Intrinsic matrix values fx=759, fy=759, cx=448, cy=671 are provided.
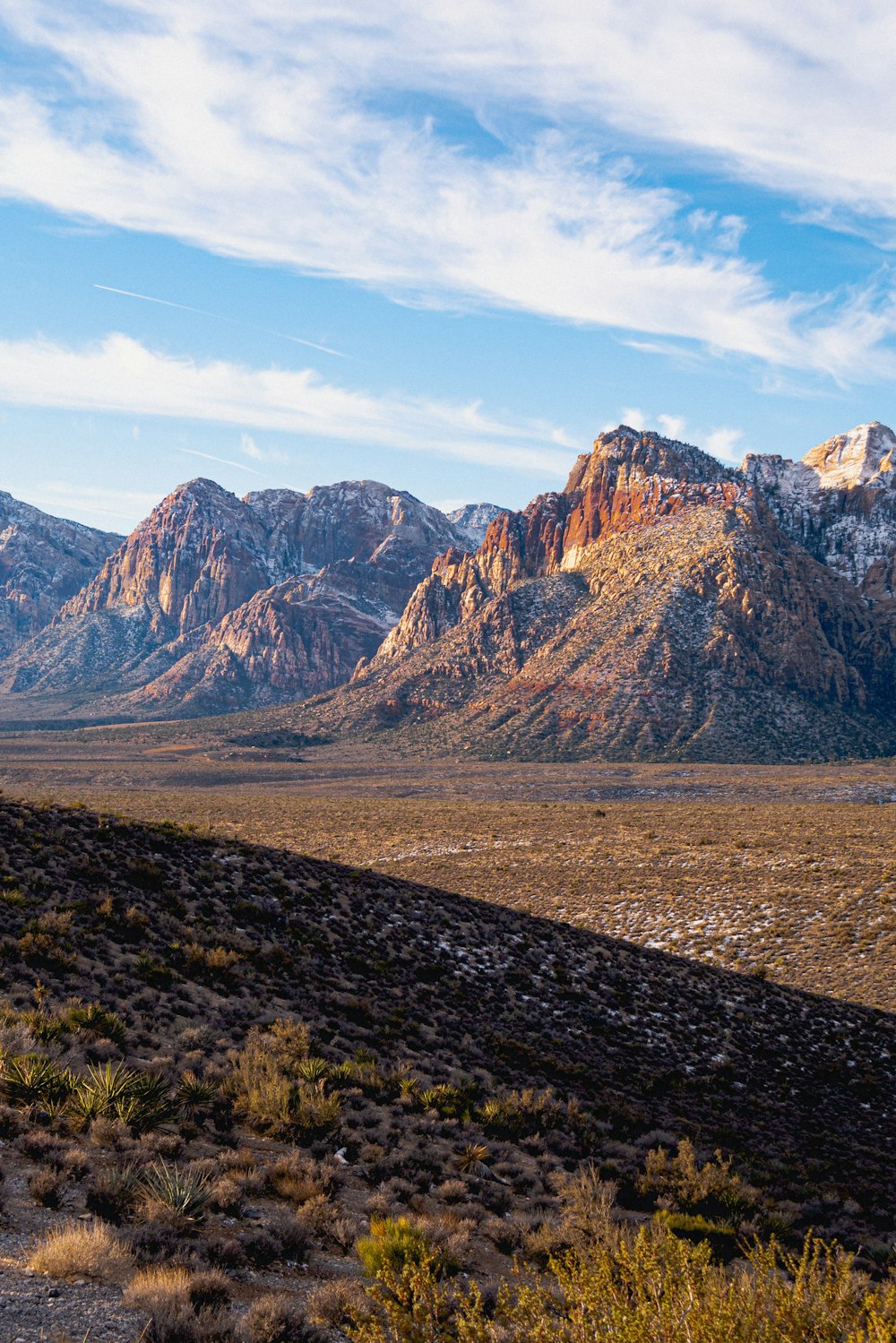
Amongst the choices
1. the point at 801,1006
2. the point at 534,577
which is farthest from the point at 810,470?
the point at 801,1006

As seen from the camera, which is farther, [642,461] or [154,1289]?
[642,461]

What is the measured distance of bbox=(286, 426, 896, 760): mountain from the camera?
123875 mm

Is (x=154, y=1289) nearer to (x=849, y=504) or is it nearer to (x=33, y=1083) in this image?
(x=33, y=1083)

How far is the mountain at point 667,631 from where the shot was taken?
124 metres

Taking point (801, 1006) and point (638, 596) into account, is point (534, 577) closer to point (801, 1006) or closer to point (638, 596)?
point (638, 596)

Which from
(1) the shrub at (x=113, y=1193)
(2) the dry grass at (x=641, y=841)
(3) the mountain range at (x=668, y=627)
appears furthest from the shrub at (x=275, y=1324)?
(3) the mountain range at (x=668, y=627)

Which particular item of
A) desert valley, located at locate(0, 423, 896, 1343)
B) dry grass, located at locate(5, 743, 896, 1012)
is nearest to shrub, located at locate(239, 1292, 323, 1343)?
desert valley, located at locate(0, 423, 896, 1343)

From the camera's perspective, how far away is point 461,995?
67.1 ft

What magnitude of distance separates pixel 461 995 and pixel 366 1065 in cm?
750

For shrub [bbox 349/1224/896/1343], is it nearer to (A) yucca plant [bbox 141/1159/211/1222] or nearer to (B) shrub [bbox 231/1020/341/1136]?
(A) yucca plant [bbox 141/1159/211/1222]

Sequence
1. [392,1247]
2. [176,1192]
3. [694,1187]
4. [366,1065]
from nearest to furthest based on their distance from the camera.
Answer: [392,1247] → [176,1192] → [694,1187] → [366,1065]

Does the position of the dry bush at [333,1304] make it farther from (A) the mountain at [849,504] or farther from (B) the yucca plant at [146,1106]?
(A) the mountain at [849,504]

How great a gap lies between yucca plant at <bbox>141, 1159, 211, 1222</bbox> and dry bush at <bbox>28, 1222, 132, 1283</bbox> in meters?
0.81

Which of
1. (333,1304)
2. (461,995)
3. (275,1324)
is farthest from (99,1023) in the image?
(461,995)
